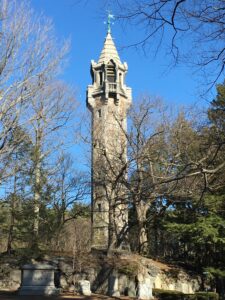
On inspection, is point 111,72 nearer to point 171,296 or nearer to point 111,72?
point 111,72

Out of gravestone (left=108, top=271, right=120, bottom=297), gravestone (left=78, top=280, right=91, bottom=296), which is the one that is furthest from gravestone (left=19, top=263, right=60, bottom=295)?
gravestone (left=108, top=271, right=120, bottom=297)

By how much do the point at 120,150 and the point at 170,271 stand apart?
26.8 feet

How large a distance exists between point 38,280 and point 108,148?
12.1 metres

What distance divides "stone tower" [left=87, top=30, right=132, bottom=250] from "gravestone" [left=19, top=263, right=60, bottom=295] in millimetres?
4155

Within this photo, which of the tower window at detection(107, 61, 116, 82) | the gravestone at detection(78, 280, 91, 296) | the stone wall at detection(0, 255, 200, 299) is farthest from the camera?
the tower window at detection(107, 61, 116, 82)

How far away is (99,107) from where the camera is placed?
135 feet

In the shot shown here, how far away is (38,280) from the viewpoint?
17859 millimetres

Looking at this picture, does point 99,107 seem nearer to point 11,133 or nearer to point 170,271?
point 170,271

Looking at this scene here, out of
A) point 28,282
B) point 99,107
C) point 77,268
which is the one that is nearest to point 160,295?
point 77,268

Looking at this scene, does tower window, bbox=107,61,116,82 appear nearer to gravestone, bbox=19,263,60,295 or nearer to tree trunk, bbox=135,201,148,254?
tree trunk, bbox=135,201,148,254

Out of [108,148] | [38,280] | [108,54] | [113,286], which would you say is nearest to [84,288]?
[113,286]

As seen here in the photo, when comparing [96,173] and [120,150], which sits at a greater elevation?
[120,150]

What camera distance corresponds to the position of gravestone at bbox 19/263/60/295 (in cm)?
1764

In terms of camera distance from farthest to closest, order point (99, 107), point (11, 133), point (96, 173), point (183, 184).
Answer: point (99, 107), point (96, 173), point (183, 184), point (11, 133)
